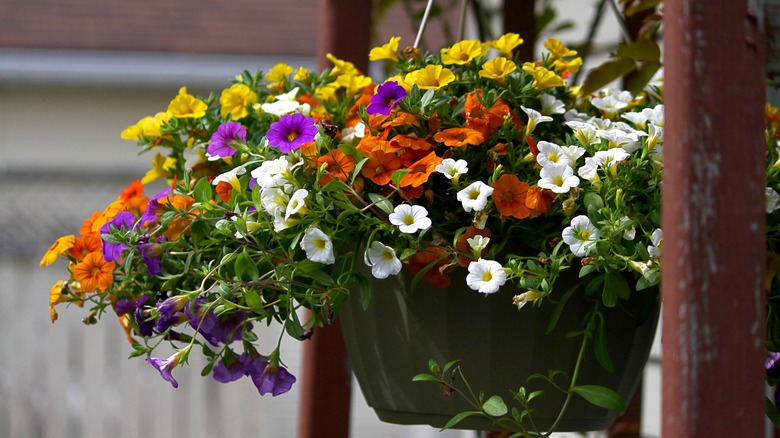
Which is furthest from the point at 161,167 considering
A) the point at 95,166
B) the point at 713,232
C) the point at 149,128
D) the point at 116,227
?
the point at 95,166

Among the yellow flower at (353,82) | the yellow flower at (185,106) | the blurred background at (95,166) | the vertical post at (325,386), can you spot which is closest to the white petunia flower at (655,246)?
the yellow flower at (353,82)

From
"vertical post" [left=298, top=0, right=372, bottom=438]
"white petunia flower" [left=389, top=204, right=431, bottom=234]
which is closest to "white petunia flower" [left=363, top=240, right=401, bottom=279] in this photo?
"white petunia flower" [left=389, top=204, right=431, bottom=234]

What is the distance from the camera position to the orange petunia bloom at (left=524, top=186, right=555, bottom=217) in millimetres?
957

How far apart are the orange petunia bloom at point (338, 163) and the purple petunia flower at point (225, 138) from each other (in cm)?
15

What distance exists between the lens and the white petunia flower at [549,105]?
111cm

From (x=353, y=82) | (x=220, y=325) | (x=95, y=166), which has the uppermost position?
(x=95, y=166)

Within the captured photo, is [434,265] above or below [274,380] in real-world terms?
above

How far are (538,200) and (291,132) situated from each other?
28cm

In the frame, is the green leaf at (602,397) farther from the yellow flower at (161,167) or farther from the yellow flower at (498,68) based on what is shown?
the yellow flower at (161,167)

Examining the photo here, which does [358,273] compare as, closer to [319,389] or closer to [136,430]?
[319,389]

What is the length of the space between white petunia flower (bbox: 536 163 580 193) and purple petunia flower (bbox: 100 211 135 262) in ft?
1.51

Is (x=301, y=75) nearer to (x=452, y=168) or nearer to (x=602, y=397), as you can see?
(x=452, y=168)

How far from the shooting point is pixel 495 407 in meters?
0.93

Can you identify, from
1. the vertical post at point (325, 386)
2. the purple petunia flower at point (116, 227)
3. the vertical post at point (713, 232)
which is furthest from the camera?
the vertical post at point (325, 386)
